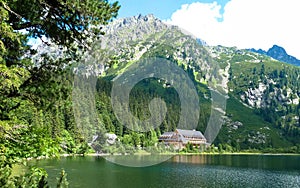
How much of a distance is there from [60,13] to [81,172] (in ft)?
161

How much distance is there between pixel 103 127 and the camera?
126625 millimetres

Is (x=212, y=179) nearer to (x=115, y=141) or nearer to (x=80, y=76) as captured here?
(x=115, y=141)

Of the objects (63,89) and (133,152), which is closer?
(63,89)

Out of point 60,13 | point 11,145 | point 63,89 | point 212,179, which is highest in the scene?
point 60,13

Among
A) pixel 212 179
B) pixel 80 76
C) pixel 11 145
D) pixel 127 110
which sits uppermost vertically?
pixel 80 76

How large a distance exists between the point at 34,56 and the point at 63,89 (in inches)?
72.3

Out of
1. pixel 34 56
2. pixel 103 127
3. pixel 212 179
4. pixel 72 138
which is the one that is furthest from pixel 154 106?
pixel 34 56

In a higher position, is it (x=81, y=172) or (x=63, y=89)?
(x=63, y=89)

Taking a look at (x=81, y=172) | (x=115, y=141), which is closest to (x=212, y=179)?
(x=81, y=172)

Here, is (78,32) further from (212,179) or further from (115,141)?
(115,141)

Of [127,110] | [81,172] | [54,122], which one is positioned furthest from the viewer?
[127,110]

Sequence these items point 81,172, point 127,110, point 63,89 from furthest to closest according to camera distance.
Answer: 1. point 127,110
2. point 81,172
3. point 63,89

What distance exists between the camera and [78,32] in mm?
10578

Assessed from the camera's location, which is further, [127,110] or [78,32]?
[127,110]
